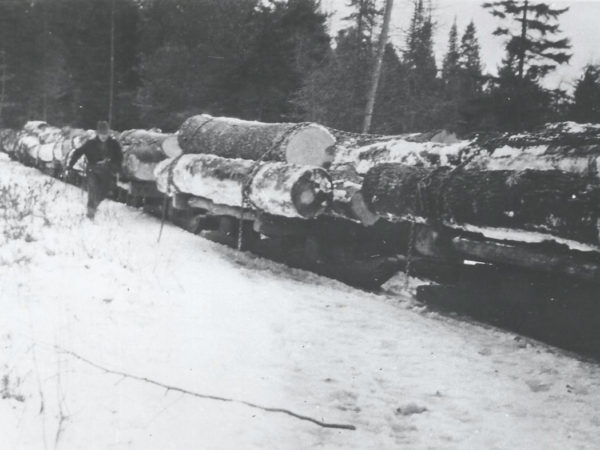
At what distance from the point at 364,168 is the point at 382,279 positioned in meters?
1.45

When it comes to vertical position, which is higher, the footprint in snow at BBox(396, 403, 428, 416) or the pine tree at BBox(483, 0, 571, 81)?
the pine tree at BBox(483, 0, 571, 81)

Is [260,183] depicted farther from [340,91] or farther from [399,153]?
[340,91]

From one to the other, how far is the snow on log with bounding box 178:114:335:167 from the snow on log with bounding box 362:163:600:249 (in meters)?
1.44

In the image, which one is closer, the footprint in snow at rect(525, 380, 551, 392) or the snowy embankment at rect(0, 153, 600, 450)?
the snowy embankment at rect(0, 153, 600, 450)

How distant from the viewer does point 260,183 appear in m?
7.15

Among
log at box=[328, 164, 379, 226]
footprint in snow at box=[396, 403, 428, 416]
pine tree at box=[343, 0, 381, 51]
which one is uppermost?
pine tree at box=[343, 0, 381, 51]

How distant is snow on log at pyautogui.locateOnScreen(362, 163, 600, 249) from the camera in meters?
4.56

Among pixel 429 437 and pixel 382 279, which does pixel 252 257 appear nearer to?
pixel 382 279

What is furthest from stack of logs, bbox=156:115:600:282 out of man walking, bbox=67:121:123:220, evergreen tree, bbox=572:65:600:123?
evergreen tree, bbox=572:65:600:123

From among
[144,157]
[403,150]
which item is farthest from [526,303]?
[144,157]

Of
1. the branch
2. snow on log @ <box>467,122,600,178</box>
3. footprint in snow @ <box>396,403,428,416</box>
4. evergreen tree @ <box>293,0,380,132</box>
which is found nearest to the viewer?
the branch

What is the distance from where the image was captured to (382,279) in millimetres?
6914

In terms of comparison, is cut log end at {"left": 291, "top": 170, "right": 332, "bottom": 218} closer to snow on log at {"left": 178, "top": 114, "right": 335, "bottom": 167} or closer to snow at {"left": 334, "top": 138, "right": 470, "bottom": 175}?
snow at {"left": 334, "top": 138, "right": 470, "bottom": 175}

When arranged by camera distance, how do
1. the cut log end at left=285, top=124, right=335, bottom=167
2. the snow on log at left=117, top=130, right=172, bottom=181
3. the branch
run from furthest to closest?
the snow on log at left=117, top=130, right=172, bottom=181, the cut log end at left=285, top=124, right=335, bottom=167, the branch
